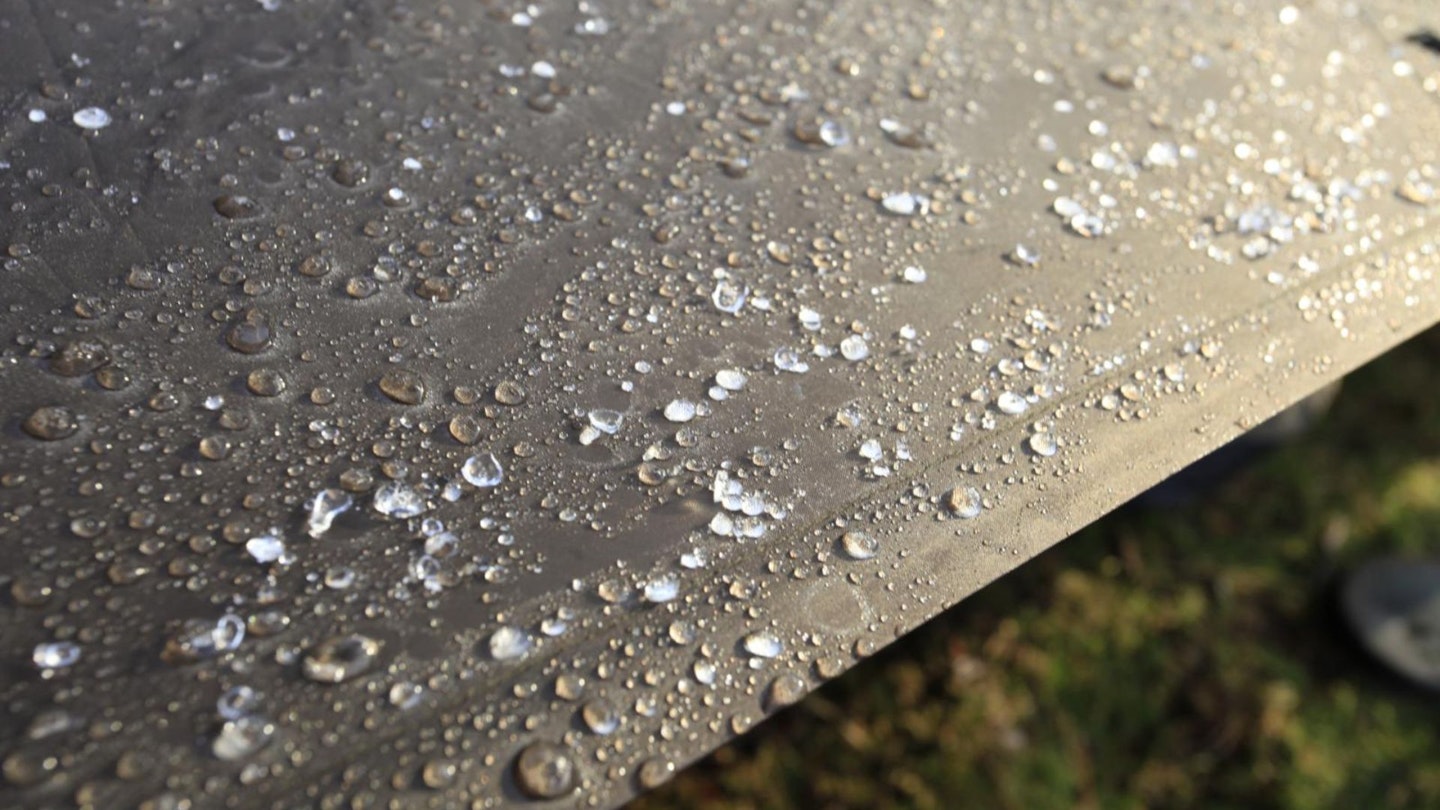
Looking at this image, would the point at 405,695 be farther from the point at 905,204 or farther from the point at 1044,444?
the point at 905,204

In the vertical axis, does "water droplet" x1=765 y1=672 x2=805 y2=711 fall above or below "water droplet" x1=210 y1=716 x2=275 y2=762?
below

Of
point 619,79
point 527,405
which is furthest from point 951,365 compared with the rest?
point 619,79

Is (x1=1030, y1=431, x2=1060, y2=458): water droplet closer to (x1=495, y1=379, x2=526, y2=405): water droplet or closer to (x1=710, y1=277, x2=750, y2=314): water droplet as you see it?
(x1=710, y1=277, x2=750, y2=314): water droplet

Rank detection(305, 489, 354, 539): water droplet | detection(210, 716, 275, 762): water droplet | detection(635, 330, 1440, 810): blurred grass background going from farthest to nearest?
detection(635, 330, 1440, 810): blurred grass background → detection(305, 489, 354, 539): water droplet → detection(210, 716, 275, 762): water droplet

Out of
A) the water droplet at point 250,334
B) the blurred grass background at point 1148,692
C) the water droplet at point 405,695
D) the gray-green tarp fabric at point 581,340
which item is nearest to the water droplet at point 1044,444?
the gray-green tarp fabric at point 581,340

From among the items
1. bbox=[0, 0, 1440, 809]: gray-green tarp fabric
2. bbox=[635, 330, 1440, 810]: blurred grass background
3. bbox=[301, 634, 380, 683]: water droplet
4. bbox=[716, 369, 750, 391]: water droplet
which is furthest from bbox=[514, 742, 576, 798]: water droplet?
bbox=[635, 330, 1440, 810]: blurred grass background

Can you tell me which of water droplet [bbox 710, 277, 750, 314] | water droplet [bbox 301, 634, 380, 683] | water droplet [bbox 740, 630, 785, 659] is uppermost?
water droplet [bbox 710, 277, 750, 314]

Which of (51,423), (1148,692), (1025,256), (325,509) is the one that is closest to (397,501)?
(325,509)
